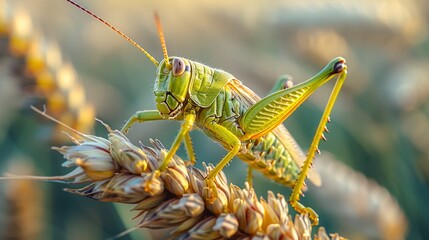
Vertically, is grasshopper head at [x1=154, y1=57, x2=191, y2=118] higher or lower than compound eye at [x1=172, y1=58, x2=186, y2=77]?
lower

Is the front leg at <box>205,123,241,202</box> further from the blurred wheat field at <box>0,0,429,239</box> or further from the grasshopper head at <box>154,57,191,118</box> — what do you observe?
the blurred wheat field at <box>0,0,429,239</box>

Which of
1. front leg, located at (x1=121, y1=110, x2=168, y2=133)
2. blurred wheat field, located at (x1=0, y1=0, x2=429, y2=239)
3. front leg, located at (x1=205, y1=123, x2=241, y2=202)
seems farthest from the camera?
blurred wheat field, located at (x1=0, y1=0, x2=429, y2=239)

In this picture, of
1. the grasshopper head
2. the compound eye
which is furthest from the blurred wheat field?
the compound eye

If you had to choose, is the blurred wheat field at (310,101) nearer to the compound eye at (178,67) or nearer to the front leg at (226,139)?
the front leg at (226,139)

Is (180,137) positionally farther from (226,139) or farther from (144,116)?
(144,116)

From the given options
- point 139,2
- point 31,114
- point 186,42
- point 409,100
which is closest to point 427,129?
point 409,100

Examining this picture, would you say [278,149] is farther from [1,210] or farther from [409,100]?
[409,100]
